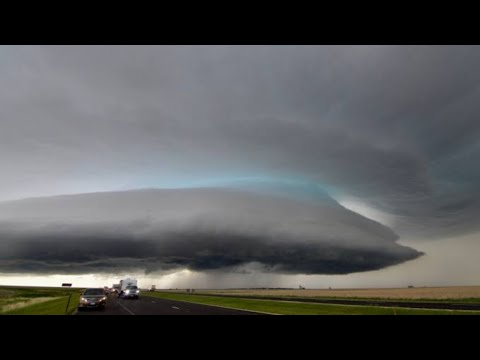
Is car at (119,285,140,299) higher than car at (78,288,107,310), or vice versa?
car at (119,285,140,299)

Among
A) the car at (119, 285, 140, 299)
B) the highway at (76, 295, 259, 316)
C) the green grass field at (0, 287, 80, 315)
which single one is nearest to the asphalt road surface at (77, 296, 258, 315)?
the highway at (76, 295, 259, 316)

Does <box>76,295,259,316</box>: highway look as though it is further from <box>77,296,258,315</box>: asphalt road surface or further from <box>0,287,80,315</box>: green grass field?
<box>0,287,80,315</box>: green grass field

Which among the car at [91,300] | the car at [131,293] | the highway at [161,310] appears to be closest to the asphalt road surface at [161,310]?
the highway at [161,310]

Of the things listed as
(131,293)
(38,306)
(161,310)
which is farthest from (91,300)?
(131,293)

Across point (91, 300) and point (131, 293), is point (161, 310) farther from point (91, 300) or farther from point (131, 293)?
point (131, 293)

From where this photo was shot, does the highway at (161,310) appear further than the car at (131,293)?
No

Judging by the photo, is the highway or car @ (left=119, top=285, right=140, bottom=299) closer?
the highway

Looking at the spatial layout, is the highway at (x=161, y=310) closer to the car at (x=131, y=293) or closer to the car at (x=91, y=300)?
the car at (x=91, y=300)

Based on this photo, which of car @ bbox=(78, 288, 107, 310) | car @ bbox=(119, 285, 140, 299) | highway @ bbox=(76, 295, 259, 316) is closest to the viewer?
highway @ bbox=(76, 295, 259, 316)

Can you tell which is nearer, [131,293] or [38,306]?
[38,306]

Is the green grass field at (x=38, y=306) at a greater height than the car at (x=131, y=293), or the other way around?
the car at (x=131, y=293)
